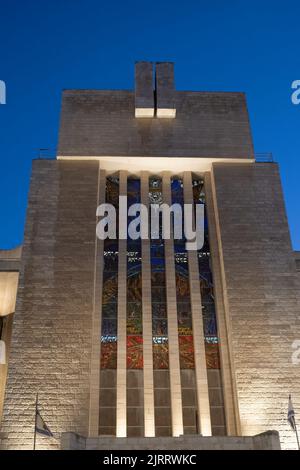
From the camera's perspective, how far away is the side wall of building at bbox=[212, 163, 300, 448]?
1934 cm

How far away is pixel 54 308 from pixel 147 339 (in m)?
3.91

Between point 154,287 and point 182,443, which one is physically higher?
point 154,287

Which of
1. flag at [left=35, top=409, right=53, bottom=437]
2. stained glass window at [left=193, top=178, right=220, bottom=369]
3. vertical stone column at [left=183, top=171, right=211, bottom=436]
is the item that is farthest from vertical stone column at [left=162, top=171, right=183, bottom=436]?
flag at [left=35, top=409, right=53, bottom=437]

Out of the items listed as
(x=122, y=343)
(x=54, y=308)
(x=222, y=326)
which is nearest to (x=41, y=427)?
(x=122, y=343)

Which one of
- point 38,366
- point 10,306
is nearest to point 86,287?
point 38,366

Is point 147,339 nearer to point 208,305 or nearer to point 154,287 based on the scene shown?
point 154,287

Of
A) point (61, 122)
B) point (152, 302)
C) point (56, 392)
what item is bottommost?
point (56, 392)

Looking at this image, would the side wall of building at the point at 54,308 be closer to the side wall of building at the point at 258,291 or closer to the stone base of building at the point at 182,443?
the stone base of building at the point at 182,443

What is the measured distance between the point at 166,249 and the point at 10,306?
8.41 metres

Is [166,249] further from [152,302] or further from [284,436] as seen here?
[284,436]

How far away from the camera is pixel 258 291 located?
71.5 feet

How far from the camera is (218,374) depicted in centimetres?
2080

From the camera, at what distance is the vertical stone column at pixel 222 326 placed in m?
19.6

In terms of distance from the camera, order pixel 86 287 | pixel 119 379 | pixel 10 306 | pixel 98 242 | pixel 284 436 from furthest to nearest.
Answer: pixel 10 306, pixel 98 242, pixel 86 287, pixel 119 379, pixel 284 436
